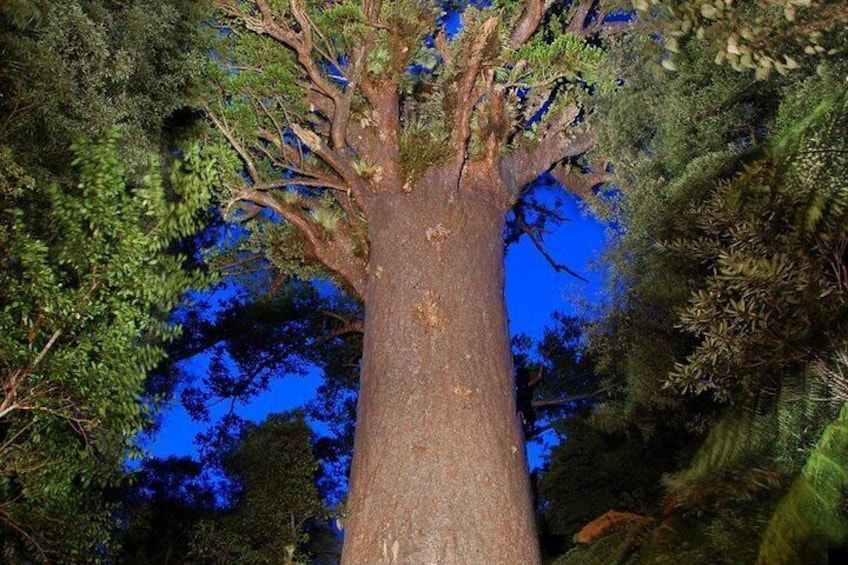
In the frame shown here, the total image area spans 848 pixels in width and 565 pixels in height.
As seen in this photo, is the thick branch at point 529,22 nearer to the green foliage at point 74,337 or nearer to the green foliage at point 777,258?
the green foliage at point 777,258

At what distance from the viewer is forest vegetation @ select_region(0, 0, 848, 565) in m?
3.70

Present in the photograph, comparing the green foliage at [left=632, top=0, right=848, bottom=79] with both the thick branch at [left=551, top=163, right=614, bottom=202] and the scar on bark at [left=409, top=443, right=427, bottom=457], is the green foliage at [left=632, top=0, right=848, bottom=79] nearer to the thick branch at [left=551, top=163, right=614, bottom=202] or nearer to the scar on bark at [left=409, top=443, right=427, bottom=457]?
the scar on bark at [left=409, top=443, right=427, bottom=457]

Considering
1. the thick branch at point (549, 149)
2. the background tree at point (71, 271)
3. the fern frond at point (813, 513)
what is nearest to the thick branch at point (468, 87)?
the thick branch at point (549, 149)

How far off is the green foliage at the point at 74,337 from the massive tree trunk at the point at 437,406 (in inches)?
63.0

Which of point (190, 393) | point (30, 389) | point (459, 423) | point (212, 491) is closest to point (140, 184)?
point (30, 389)

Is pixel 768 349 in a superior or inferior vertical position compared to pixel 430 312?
inferior

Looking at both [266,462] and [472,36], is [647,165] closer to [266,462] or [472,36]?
[472,36]

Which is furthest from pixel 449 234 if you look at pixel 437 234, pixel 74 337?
pixel 74 337

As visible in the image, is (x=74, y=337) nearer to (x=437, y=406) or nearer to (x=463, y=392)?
(x=437, y=406)

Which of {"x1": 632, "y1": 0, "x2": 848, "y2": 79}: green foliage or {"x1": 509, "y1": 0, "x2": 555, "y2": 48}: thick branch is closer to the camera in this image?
{"x1": 632, "y1": 0, "x2": 848, "y2": 79}: green foliage

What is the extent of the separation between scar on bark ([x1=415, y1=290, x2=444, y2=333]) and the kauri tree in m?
0.01

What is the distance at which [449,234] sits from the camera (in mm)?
5039

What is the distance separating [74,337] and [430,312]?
2329 millimetres

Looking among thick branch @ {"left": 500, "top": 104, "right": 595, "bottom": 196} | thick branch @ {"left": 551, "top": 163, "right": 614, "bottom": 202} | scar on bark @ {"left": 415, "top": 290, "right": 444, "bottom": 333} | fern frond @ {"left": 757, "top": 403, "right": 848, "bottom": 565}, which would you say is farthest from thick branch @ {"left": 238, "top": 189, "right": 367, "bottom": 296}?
fern frond @ {"left": 757, "top": 403, "right": 848, "bottom": 565}
